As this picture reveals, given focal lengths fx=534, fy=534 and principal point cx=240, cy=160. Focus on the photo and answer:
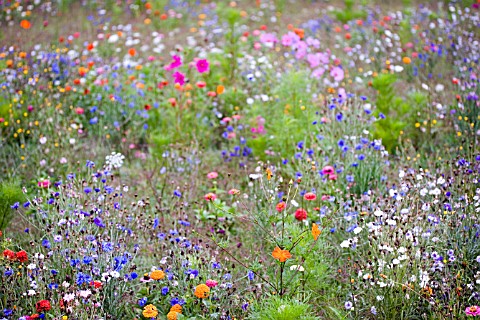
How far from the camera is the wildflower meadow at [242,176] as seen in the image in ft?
10.3

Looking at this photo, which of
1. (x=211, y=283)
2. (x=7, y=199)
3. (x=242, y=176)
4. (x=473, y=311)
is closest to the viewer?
(x=473, y=311)

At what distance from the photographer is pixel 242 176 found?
4930 mm

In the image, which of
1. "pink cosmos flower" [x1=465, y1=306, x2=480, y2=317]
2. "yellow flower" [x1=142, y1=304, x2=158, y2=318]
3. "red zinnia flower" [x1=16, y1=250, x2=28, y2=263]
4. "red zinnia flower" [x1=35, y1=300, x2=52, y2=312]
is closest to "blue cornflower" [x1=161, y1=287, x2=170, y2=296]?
"yellow flower" [x1=142, y1=304, x2=158, y2=318]

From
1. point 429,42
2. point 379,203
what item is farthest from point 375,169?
point 429,42

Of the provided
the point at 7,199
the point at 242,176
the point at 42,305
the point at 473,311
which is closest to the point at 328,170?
the point at 242,176

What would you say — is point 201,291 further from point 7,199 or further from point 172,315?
point 7,199

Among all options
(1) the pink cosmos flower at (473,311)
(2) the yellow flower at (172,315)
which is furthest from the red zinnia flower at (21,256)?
(1) the pink cosmos flower at (473,311)

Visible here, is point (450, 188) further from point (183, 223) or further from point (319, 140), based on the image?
point (183, 223)

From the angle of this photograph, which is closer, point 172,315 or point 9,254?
point 172,315

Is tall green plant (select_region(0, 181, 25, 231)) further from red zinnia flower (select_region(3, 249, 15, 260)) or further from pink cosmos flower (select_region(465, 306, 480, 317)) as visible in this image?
pink cosmos flower (select_region(465, 306, 480, 317))

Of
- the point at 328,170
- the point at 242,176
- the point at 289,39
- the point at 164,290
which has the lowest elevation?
the point at 242,176

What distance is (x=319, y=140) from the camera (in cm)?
478

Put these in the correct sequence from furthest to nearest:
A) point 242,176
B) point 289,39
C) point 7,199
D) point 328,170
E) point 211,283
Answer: point 289,39
point 242,176
point 328,170
point 7,199
point 211,283

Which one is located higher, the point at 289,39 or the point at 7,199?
the point at 289,39
